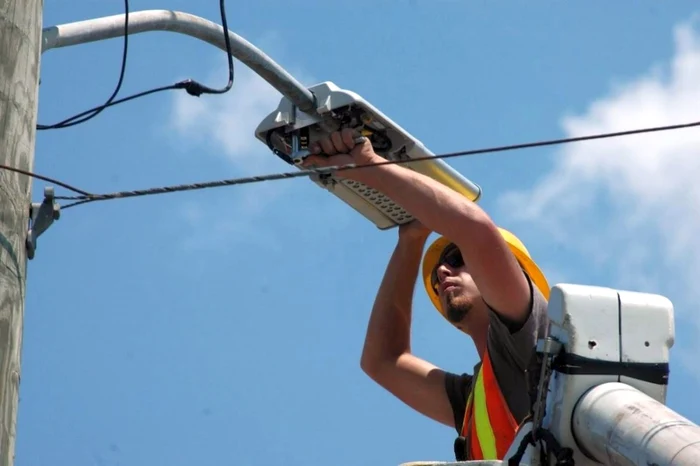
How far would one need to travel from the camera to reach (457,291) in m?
6.32

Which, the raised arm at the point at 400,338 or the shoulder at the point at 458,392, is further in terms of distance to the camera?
the raised arm at the point at 400,338

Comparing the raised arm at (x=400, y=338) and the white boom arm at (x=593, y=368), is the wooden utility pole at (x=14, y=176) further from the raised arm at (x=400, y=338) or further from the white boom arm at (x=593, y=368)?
the raised arm at (x=400, y=338)

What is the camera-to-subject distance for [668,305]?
13.2 feet

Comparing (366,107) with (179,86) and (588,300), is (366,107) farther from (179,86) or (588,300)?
(588,300)

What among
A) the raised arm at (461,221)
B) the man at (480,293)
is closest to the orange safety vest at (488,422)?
the man at (480,293)

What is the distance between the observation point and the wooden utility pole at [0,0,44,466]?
363cm

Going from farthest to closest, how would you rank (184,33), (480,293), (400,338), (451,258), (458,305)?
1. (400,338)
2. (451,258)
3. (458,305)
4. (480,293)
5. (184,33)

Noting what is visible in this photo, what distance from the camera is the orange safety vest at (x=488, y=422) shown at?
5.27 meters

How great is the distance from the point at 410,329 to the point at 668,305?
335 centimetres

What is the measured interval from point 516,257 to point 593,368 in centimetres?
276

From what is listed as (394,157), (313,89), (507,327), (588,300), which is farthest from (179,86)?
(588,300)

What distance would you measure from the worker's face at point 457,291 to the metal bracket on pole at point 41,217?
2.61 m

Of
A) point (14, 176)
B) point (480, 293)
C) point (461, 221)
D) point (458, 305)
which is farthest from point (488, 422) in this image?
point (14, 176)

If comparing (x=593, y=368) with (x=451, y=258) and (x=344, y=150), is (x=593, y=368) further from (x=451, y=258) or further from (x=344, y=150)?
(x=451, y=258)
